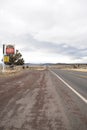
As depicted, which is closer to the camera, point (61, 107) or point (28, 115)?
point (28, 115)

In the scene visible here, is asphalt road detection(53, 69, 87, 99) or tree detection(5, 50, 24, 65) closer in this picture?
asphalt road detection(53, 69, 87, 99)

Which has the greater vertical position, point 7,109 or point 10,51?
point 10,51

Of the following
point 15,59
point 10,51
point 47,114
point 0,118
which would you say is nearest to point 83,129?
point 47,114

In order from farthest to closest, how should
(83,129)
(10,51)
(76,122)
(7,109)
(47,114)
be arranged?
(10,51)
(7,109)
(47,114)
(76,122)
(83,129)

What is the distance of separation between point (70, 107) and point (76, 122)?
2.24 meters

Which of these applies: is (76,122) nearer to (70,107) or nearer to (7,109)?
(70,107)

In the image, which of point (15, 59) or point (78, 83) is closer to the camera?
point (78, 83)

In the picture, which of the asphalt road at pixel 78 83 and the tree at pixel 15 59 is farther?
the tree at pixel 15 59

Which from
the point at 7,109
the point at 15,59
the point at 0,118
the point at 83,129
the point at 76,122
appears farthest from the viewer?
the point at 15,59

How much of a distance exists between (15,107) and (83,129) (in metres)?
3.59

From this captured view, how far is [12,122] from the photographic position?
20.8 ft

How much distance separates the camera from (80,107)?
332 inches

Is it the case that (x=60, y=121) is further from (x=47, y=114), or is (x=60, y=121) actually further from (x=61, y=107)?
(x=61, y=107)

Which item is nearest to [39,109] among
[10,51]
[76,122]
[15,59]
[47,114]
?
[47,114]
